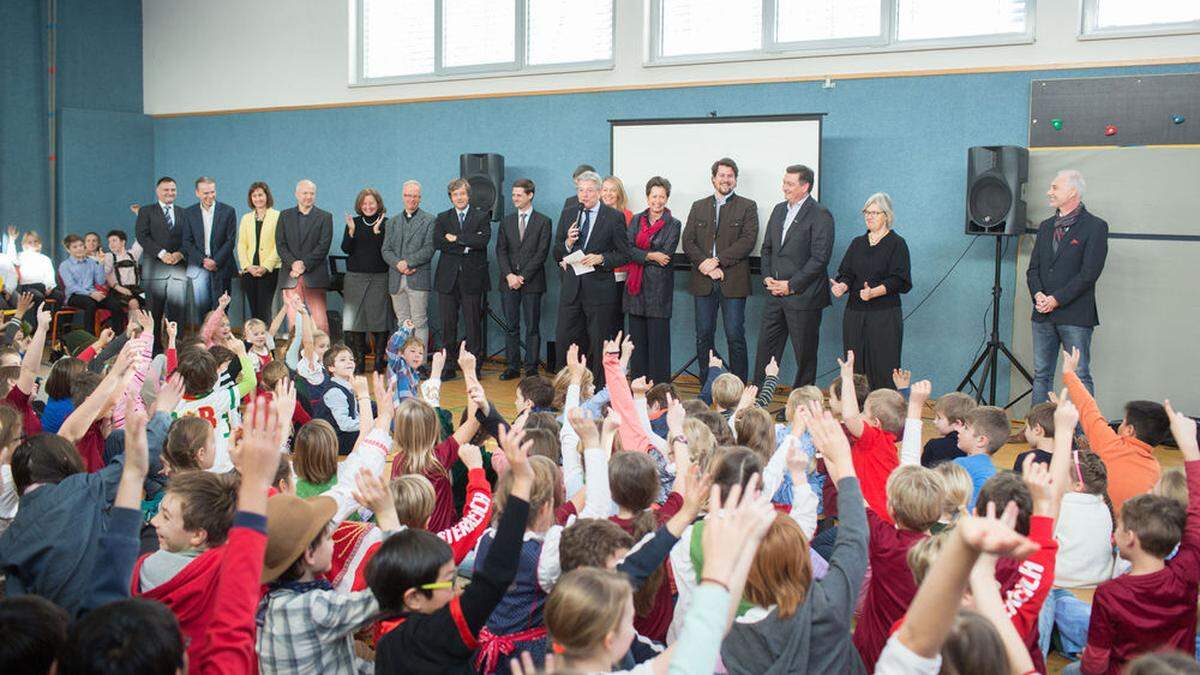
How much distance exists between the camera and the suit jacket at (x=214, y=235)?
30.3 feet

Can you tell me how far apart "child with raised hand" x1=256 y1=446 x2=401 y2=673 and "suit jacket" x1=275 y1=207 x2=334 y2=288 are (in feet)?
22.6

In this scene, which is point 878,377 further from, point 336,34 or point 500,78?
point 336,34

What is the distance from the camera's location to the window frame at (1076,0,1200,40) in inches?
257

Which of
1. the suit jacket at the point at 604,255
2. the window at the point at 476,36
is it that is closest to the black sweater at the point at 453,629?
the suit jacket at the point at 604,255

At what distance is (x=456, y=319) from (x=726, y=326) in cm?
241

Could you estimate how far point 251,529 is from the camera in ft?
6.19

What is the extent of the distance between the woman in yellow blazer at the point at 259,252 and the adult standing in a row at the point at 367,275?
2.34ft

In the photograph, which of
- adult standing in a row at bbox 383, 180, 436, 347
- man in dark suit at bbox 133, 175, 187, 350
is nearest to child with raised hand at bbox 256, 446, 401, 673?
adult standing in a row at bbox 383, 180, 436, 347

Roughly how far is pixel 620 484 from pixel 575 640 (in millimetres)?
1012

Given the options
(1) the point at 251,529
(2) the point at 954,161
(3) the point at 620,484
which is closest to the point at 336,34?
(2) the point at 954,161

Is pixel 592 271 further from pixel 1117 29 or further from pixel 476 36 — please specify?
pixel 1117 29

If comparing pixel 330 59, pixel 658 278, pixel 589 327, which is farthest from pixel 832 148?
pixel 330 59

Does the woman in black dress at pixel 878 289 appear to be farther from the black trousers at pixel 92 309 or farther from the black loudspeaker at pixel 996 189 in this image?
the black trousers at pixel 92 309

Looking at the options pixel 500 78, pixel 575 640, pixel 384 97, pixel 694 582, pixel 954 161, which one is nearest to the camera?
pixel 575 640
